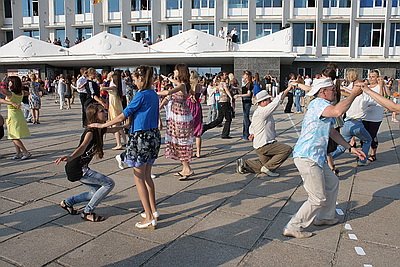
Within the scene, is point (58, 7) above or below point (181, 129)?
above

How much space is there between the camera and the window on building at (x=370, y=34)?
33.5 meters

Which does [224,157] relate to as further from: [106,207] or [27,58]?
[27,58]

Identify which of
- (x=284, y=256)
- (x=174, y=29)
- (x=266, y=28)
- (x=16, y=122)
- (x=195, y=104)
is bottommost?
(x=284, y=256)

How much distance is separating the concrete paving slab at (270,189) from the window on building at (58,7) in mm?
40383

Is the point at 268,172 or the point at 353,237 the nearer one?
the point at 353,237

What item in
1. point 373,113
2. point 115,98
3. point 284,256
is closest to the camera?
point 284,256

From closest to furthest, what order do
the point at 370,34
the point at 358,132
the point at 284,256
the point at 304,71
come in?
the point at 284,256 → the point at 358,132 → the point at 370,34 → the point at 304,71

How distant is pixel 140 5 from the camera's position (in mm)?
38062

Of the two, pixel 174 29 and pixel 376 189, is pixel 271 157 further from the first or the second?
pixel 174 29

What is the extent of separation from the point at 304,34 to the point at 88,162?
1335 inches

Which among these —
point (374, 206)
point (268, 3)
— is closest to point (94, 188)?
point (374, 206)

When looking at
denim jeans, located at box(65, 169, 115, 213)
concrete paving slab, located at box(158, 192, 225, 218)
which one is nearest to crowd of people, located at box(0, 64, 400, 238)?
denim jeans, located at box(65, 169, 115, 213)

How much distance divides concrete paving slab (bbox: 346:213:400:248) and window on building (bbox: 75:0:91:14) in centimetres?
4015

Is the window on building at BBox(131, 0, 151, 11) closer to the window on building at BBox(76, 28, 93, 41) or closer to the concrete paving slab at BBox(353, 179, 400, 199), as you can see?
the window on building at BBox(76, 28, 93, 41)
